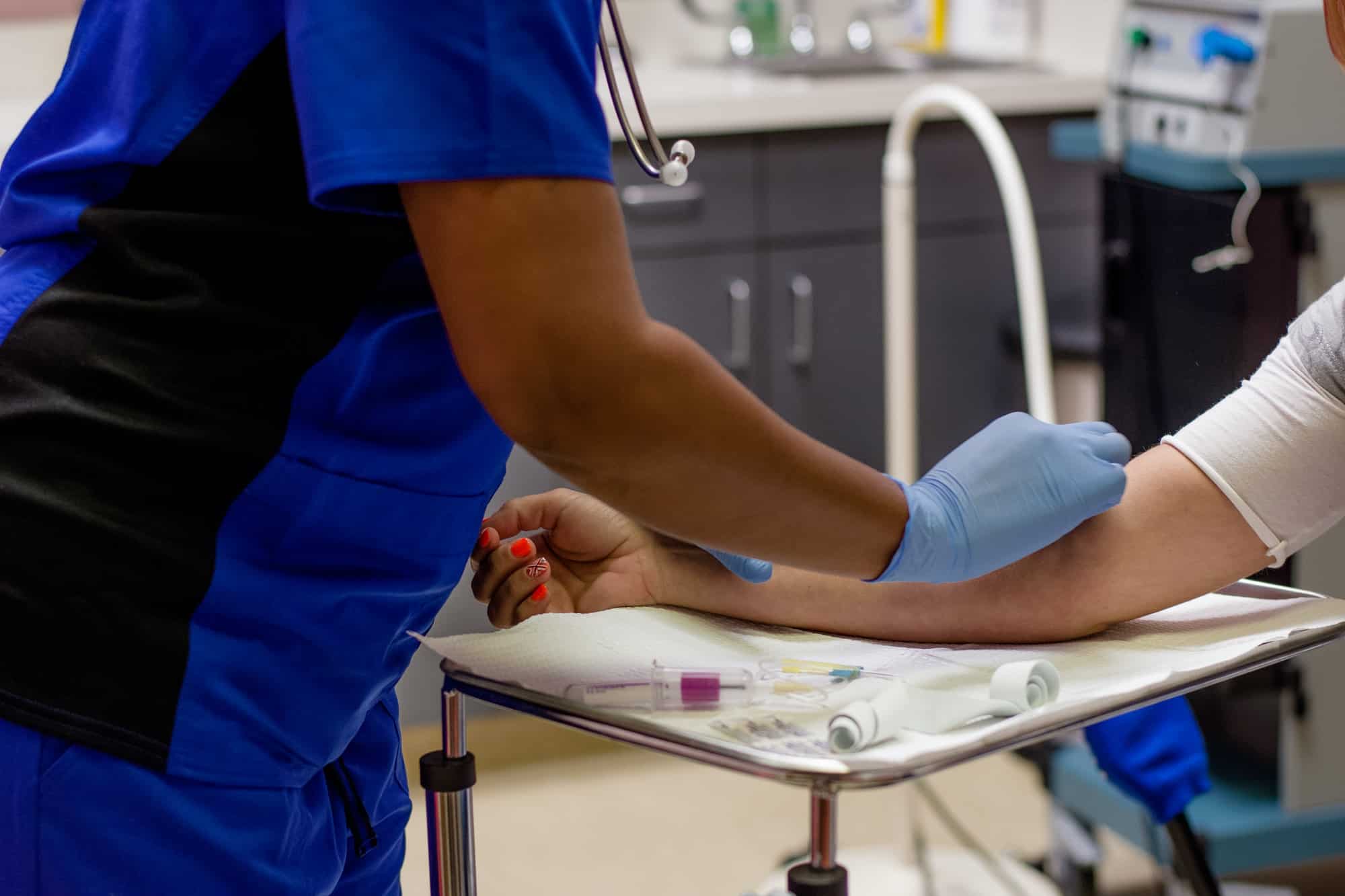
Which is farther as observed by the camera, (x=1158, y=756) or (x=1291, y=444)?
(x=1158, y=756)

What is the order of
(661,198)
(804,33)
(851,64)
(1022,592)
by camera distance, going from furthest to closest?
(804,33), (851,64), (661,198), (1022,592)

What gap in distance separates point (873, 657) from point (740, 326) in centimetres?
168

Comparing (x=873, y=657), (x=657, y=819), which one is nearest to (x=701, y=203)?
(x=657, y=819)

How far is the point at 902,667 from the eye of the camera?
0.97 meters

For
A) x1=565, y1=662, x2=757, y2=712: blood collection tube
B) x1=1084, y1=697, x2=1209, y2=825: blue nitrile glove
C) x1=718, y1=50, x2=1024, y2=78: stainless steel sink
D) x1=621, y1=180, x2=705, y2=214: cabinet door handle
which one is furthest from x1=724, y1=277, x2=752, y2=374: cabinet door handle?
x1=565, y1=662, x2=757, y2=712: blood collection tube

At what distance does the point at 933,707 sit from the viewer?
0.85m

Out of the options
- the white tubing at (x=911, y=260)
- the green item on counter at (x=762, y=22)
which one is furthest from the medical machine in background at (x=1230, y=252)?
the green item on counter at (x=762, y=22)

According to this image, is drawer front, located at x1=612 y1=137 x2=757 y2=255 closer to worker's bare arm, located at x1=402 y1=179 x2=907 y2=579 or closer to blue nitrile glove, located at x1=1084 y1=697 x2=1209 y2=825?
blue nitrile glove, located at x1=1084 y1=697 x2=1209 y2=825

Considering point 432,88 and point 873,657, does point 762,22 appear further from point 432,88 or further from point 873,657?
point 432,88

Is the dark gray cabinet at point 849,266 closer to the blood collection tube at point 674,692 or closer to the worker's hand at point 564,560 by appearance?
the worker's hand at point 564,560

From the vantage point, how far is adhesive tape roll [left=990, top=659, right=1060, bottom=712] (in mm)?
854

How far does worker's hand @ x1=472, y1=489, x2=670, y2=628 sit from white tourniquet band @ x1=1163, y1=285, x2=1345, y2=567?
40 cm

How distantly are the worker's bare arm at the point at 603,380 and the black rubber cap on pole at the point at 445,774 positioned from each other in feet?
1.14

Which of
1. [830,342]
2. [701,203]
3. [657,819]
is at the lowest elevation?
[657,819]
